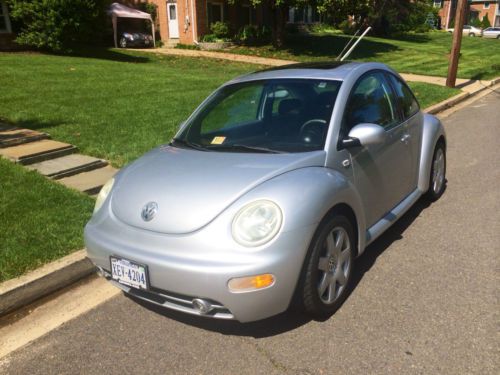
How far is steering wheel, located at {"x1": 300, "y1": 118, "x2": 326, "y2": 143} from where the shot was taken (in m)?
3.34

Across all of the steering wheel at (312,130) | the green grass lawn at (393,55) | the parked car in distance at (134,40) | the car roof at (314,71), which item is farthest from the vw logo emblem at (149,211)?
the parked car in distance at (134,40)

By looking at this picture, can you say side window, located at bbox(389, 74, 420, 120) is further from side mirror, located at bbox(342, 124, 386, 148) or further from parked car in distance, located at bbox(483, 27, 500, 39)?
parked car in distance, located at bbox(483, 27, 500, 39)

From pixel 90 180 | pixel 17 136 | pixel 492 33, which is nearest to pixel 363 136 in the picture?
pixel 90 180

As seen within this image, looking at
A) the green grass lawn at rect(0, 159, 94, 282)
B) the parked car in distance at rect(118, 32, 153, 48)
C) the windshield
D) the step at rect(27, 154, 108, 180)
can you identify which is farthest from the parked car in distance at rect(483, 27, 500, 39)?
the green grass lawn at rect(0, 159, 94, 282)

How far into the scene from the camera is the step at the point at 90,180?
5.23 meters

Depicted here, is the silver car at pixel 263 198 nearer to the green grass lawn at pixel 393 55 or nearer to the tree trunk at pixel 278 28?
the green grass lawn at pixel 393 55

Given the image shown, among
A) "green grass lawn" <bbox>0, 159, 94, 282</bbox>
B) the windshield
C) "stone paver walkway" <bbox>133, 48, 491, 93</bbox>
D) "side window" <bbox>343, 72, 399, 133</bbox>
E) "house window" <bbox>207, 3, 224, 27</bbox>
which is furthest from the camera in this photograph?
"house window" <bbox>207, 3, 224, 27</bbox>

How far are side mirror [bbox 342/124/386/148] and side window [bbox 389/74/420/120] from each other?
1.12 meters

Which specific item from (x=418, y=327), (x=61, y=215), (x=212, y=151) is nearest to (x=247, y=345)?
(x=418, y=327)

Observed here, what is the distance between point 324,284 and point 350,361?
0.49m

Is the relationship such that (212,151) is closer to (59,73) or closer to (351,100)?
(351,100)

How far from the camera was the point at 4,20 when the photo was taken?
2025 centimetres

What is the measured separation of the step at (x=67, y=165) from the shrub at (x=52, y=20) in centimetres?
1445

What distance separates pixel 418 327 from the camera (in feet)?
9.75
